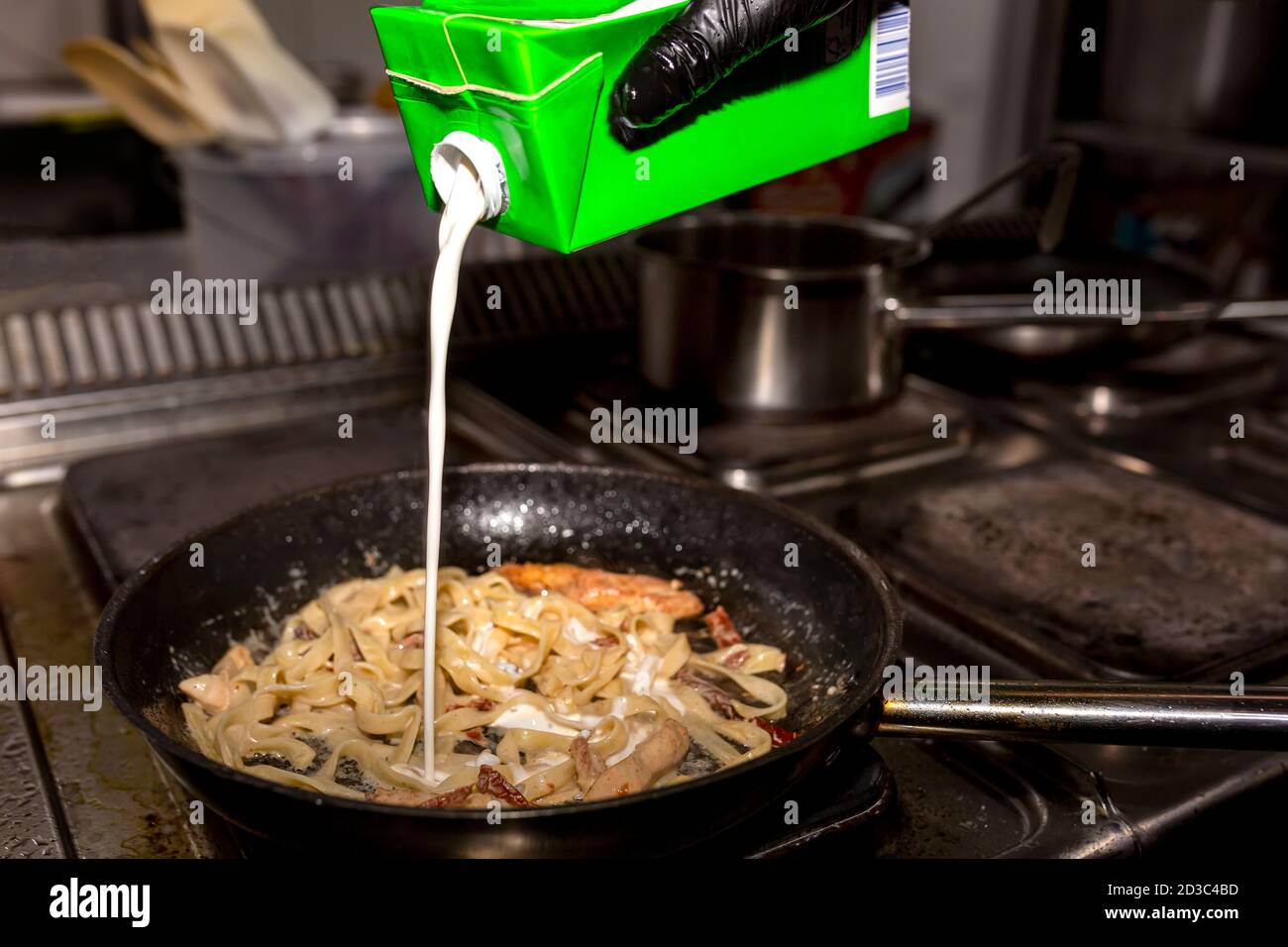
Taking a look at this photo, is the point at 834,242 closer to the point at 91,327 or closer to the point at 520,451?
the point at 520,451

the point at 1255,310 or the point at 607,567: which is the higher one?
the point at 1255,310

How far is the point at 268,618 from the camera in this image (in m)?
1.17

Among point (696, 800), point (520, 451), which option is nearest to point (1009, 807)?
point (696, 800)

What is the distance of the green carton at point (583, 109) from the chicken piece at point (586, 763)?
40cm

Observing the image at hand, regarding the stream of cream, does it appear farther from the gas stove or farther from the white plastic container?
the white plastic container

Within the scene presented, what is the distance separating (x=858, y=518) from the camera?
1.41 meters

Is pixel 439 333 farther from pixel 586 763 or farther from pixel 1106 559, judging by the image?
pixel 1106 559

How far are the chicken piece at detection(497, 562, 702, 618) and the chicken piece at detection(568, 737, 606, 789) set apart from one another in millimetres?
242

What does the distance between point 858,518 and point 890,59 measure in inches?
22.0

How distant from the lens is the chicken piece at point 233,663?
107 cm

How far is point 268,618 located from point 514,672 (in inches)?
9.8

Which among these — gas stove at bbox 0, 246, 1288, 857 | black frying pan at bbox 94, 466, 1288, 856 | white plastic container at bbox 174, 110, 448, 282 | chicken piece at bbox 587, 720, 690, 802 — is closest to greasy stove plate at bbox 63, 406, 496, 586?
gas stove at bbox 0, 246, 1288, 857

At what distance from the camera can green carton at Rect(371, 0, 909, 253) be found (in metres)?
0.80

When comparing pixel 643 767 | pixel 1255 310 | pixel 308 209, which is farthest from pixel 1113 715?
pixel 308 209
